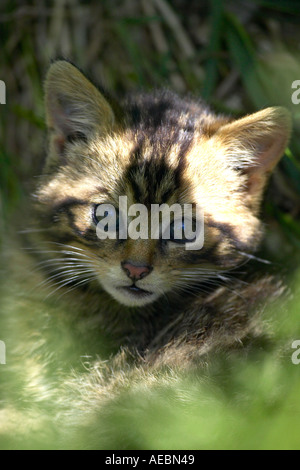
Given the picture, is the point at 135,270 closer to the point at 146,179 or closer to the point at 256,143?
the point at 146,179

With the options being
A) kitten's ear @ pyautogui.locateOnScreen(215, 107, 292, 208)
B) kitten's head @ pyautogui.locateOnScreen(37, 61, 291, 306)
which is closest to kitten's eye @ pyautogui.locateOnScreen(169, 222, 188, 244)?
kitten's head @ pyautogui.locateOnScreen(37, 61, 291, 306)

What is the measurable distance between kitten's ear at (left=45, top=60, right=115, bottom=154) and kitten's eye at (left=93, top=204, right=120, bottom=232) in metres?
0.39

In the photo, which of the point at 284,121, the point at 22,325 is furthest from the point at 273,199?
the point at 22,325

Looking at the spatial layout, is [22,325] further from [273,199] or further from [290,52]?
[290,52]

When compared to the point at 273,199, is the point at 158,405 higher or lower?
lower

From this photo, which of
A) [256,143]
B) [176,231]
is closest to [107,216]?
[176,231]

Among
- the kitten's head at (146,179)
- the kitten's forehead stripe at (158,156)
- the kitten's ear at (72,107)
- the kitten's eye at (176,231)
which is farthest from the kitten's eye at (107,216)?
the kitten's ear at (72,107)

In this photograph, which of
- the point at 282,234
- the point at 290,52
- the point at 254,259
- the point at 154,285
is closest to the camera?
the point at 154,285

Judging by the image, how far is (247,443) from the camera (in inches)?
75.5

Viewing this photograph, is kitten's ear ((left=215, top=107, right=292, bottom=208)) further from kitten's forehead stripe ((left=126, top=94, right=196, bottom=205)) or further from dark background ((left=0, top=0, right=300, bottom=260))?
dark background ((left=0, top=0, right=300, bottom=260))

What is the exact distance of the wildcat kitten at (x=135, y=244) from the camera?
2480 mm

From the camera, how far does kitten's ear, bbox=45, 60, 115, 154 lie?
101 inches

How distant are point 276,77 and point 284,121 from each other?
1.29 m

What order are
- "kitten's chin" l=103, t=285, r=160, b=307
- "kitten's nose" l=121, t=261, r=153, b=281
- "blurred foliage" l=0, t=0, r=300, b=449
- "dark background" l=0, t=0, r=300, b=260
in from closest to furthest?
"kitten's nose" l=121, t=261, r=153, b=281
"kitten's chin" l=103, t=285, r=160, b=307
"blurred foliage" l=0, t=0, r=300, b=449
"dark background" l=0, t=0, r=300, b=260
